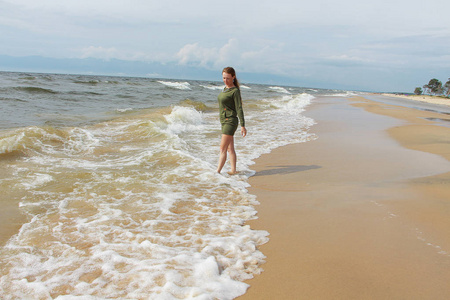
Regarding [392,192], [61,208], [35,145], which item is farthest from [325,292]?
[35,145]

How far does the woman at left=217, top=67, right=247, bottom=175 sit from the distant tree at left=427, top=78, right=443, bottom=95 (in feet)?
387

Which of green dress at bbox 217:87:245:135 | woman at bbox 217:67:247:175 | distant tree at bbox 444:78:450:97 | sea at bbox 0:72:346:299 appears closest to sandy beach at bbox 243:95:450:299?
sea at bbox 0:72:346:299

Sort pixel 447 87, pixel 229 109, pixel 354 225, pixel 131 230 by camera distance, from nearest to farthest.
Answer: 1. pixel 131 230
2. pixel 354 225
3. pixel 229 109
4. pixel 447 87

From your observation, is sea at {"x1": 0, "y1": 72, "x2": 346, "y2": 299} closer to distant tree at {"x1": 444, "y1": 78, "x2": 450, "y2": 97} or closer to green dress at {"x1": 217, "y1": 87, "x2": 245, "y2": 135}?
green dress at {"x1": 217, "y1": 87, "x2": 245, "y2": 135}

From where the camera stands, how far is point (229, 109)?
5.58 m

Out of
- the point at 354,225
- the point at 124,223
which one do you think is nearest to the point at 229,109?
the point at 124,223

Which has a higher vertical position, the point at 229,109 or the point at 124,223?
the point at 229,109

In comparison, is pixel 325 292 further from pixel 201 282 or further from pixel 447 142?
pixel 447 142

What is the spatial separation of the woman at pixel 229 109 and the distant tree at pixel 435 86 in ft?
387

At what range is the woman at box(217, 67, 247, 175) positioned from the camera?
17.4 feet

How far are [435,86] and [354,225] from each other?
119866 millimetres

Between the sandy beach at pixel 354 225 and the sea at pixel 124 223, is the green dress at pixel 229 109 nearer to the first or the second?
the sea at pixel 124 223

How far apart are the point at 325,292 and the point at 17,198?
397 cm

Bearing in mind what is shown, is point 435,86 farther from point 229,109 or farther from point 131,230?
point 131,230
